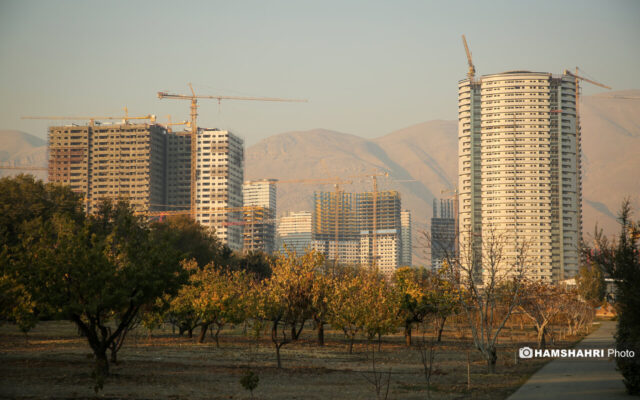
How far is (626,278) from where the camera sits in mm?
19469

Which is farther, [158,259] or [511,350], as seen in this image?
[511,350]

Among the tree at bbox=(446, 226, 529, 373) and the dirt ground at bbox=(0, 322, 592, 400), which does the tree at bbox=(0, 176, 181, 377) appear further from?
the tree at bbox=(446, 226, 529, 373)

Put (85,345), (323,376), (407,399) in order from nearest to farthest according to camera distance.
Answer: (407,399), (323,376), (85,345)

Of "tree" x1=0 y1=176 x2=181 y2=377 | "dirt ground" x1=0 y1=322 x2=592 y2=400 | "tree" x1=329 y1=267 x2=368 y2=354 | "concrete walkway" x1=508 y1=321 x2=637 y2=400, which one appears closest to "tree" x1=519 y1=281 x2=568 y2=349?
"dirt ground" x1=0 y1=322 x2=592 y2=400

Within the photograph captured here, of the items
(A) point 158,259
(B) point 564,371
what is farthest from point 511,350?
(A) point 158,259

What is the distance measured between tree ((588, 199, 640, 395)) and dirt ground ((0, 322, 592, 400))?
4011 millimetres

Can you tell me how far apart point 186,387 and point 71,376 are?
5149 mm

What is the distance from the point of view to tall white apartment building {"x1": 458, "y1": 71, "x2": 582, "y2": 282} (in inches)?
7333

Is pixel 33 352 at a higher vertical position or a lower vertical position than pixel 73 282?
lower

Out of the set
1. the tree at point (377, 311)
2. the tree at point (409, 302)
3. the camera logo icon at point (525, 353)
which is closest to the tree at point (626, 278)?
the camera logo icon at point (525, 353)

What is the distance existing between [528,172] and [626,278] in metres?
181

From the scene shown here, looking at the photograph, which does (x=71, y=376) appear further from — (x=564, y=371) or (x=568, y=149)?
(x=568, y=149)

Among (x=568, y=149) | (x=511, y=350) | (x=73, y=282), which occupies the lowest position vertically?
(x=511, y=350)

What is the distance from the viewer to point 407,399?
2133 cm
